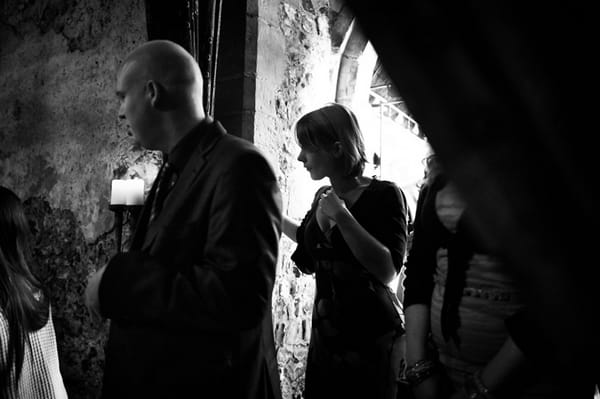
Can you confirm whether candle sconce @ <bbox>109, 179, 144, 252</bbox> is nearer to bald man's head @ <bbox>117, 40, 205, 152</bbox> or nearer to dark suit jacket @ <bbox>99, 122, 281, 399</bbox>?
bald man's head @ <bbox>117, 40, 205, 152</bbox>

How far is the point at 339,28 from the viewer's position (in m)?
3.18

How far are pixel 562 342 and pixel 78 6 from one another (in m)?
3.80

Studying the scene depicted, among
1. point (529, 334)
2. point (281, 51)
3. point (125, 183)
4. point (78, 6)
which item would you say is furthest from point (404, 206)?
point (78, 6)

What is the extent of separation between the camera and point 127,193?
2.66 meters

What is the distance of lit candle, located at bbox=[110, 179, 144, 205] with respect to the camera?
2.65m

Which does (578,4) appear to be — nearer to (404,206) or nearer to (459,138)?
(459,138)

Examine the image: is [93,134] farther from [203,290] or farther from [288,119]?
[203,290]

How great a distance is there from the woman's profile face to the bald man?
2.34 ft

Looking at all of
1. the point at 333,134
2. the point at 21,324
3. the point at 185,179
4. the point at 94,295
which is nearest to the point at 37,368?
the point at 21,324

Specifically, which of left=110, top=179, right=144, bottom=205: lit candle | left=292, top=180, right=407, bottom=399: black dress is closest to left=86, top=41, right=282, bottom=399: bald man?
left=292, top=180, right=407, bottom=399: black dress

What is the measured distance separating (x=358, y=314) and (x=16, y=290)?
1.30 m

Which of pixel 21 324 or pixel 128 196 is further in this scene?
pixel 128 196

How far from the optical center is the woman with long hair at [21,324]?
152 centimetres

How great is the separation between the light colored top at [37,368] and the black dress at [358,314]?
100cm
